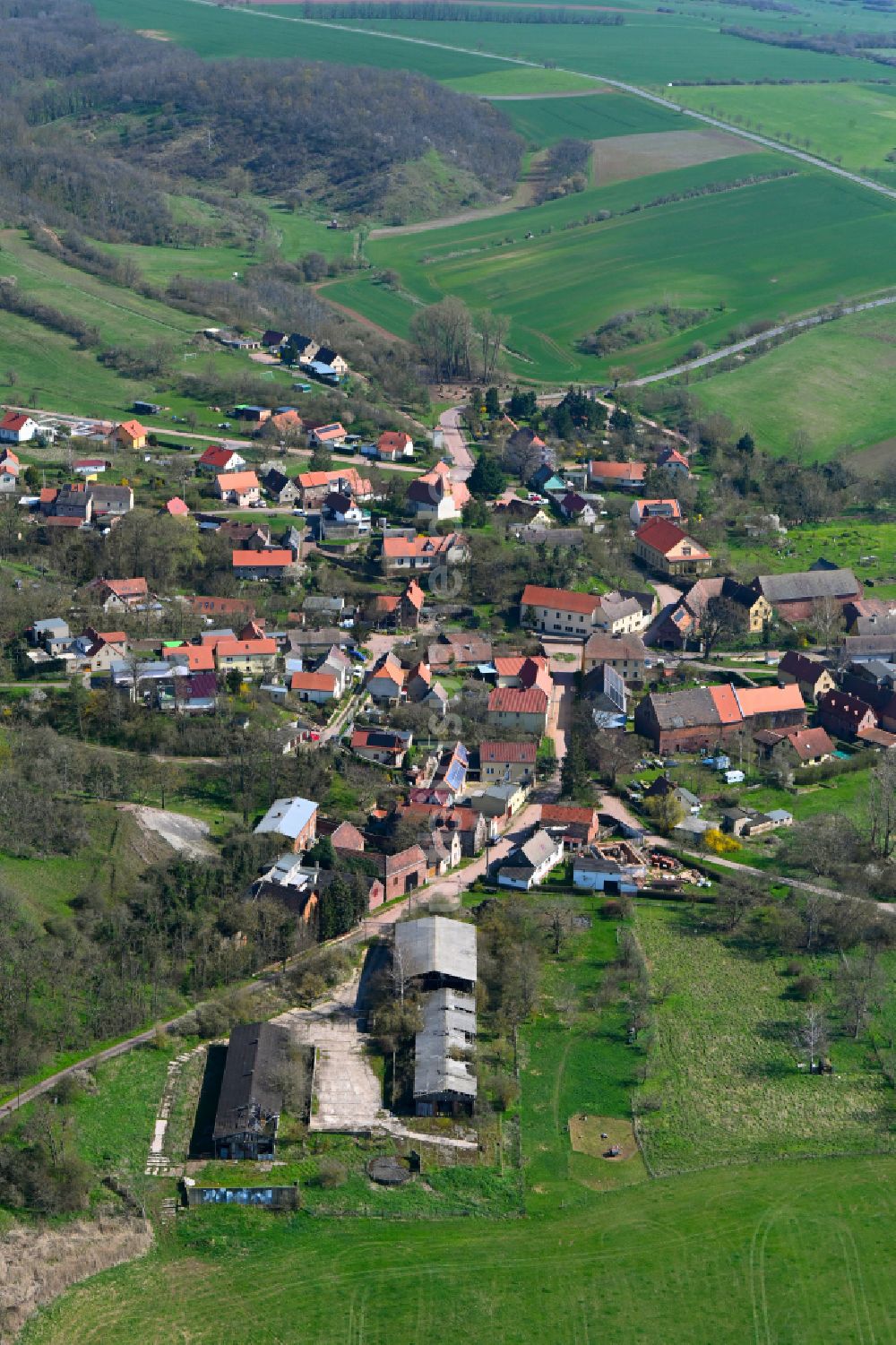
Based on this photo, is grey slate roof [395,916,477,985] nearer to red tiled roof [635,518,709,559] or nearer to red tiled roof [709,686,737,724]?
red tiled roof [709,686,737,724]

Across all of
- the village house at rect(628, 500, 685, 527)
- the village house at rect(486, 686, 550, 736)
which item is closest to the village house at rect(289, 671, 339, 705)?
the village house at rect(486, 686, 550, 736)

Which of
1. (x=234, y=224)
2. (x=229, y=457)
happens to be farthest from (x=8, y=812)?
(x=234, y=224)

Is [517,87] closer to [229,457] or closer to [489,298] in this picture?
[489,298]

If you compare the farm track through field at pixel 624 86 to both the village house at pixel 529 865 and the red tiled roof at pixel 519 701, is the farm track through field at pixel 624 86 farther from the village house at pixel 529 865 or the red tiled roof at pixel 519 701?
the village house at pixel 529 865

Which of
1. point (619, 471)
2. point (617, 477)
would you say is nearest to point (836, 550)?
point (617, 477)

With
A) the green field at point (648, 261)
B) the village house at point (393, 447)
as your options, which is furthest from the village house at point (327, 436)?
the green field at point (648, 261)

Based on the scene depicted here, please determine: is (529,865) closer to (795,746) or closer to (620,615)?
(795,746)
